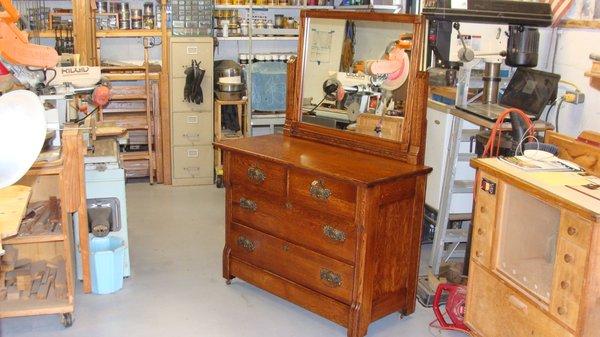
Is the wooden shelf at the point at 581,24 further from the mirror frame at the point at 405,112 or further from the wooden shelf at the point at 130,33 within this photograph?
the wooden shelf at the point at 130,33

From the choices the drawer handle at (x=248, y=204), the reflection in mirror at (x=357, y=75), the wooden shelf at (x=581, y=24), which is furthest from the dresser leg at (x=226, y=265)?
the wooden shelf at (x=581, y=24)

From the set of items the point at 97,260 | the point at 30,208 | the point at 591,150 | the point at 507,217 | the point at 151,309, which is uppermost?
the point at 591,150

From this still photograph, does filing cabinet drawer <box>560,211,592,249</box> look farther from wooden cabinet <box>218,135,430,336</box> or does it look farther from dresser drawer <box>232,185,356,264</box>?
dresser drawer <box>232,185,356,264</box>

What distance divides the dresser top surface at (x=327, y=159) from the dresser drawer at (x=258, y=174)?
0.06m

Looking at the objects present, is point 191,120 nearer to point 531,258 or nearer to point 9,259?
point 9,259

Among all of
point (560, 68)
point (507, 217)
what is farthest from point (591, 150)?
point (560, 68)

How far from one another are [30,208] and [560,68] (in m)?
3.07

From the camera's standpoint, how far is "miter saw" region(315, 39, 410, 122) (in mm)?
3236

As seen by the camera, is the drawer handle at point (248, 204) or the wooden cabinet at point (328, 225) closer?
the wooden cabinet at point (328, 225)

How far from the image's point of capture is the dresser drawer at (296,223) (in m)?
3.02

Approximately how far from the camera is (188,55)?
17.8 feet

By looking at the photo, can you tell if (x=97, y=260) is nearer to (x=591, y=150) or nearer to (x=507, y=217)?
(x=507, y=217)

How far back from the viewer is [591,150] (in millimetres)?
2814

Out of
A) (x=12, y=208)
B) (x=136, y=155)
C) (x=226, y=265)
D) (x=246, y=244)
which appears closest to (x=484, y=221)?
(x=246, y=244)
